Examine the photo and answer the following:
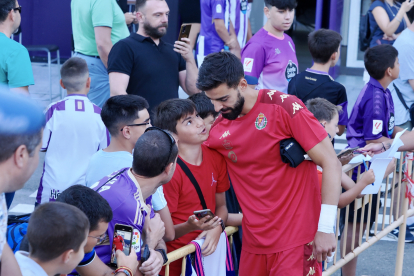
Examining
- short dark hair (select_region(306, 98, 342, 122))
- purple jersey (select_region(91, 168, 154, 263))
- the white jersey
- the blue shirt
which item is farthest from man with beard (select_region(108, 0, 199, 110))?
the blue shirt

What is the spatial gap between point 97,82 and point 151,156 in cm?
349

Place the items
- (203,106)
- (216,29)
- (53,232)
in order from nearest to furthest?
(53,232) < (203,106) < (216,29)

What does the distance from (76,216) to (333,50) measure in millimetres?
3325

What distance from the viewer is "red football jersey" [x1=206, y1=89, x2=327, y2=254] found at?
280 centimetres

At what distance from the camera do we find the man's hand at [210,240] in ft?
9.63

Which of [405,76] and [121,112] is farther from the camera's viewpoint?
[405,76]

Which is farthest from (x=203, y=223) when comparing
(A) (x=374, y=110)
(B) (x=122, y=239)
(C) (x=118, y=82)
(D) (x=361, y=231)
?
(A) (x=374, y=110)

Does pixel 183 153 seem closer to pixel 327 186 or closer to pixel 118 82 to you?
pixel 327 186

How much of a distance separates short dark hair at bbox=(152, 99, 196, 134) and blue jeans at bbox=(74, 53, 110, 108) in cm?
272

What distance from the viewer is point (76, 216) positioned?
1.90 m

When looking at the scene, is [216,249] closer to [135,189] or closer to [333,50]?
[135,189]

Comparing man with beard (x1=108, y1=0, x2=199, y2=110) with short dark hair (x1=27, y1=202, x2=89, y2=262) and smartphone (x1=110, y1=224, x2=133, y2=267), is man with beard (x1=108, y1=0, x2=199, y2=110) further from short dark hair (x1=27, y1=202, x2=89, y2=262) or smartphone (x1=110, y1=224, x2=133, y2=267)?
short dark hair (x1=27, y1=202, x2=89, y2=262)

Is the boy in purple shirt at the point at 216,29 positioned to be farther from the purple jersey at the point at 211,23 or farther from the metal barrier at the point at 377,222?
the metal barrier at the point at 377,222

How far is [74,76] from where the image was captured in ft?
13.8
